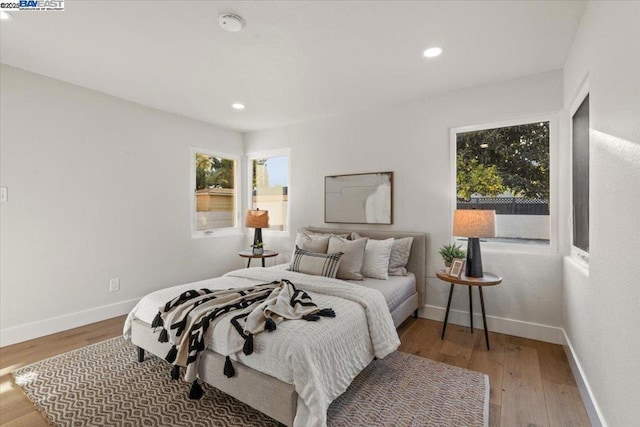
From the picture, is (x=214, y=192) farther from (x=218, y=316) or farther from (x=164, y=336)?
(x=218, y=316)

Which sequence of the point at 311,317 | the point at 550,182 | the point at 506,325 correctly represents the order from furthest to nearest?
the point at 506,325 < the point at 550,182 < the point at 311,317

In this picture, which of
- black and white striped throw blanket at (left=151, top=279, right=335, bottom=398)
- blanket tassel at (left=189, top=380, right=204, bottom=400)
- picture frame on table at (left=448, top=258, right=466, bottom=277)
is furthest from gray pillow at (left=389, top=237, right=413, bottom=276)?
blanket tassel at (left=189, top=380, right=204, bottom=400)

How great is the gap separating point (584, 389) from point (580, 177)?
1.54 metres

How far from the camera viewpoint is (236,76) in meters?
3.01

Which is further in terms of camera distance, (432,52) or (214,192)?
(214,192)

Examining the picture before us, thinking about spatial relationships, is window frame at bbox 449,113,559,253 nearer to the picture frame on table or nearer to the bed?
the picture frame on table

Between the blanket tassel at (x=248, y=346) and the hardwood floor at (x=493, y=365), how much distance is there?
1.29 meters

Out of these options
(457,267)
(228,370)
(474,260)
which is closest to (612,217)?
(474,260)

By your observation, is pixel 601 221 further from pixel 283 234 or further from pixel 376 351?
pixel 283 234

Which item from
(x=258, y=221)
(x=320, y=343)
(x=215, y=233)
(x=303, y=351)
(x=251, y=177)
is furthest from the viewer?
(x=251, y=177)

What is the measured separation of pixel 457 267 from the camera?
2.93 meters

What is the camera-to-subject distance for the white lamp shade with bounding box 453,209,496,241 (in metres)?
2.75

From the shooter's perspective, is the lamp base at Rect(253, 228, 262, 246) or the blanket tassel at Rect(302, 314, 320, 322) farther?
the lamp base at Rect(253, 228, 262, 246)

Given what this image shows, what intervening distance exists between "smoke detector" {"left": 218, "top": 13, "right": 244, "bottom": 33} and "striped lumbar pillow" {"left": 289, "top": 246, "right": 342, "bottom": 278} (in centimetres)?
209
